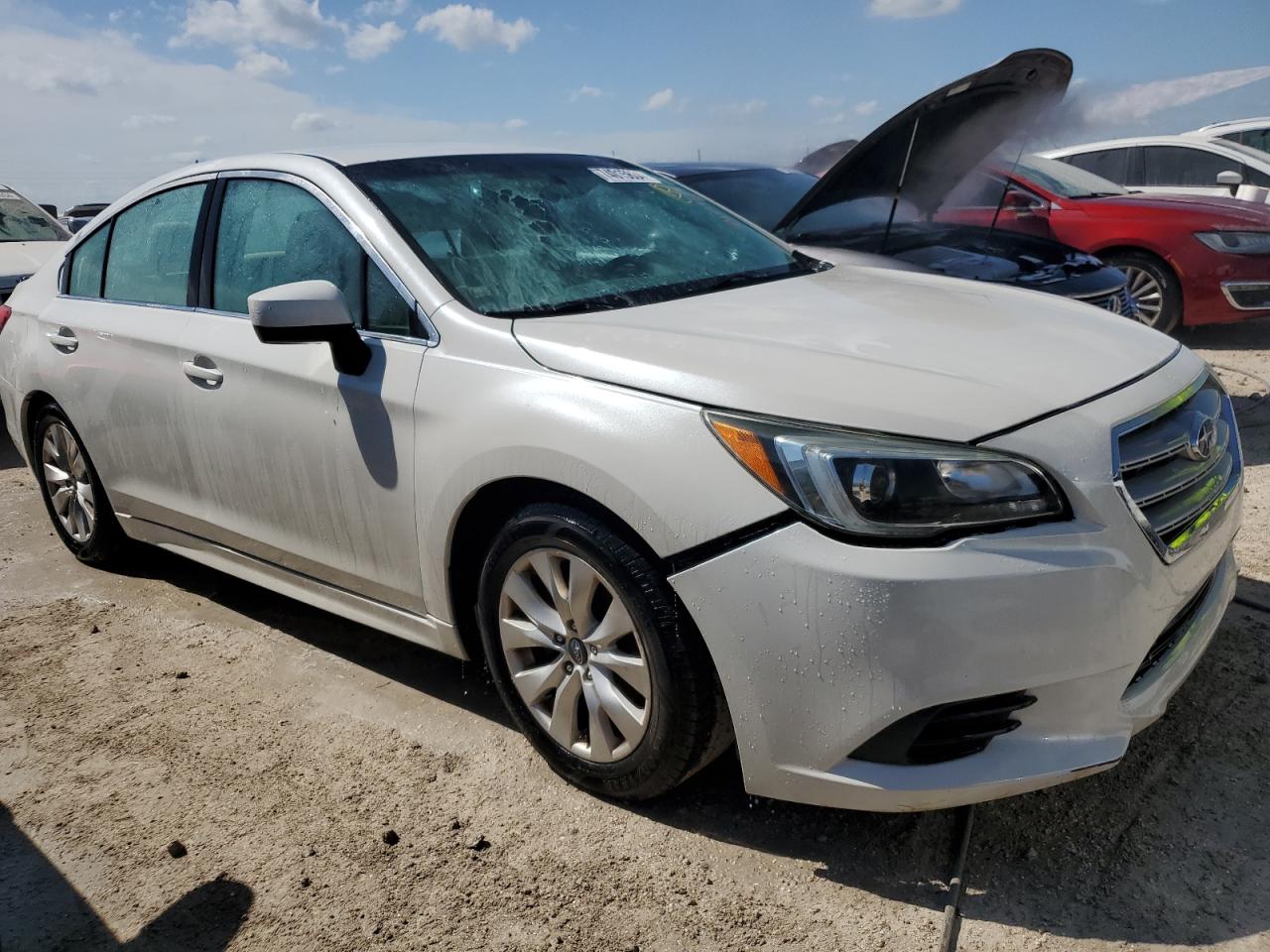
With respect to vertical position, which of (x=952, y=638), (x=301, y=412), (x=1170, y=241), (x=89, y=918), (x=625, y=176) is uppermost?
(x=625, y=176)

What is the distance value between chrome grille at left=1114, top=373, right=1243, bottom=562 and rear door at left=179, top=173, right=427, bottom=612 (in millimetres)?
1698

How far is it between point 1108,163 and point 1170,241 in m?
2.84

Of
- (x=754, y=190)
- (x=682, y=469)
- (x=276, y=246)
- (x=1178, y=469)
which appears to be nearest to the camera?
(x=682, y=469)

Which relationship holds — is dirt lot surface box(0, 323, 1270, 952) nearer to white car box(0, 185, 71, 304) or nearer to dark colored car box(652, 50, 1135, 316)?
dark colored car box(652, 50, 1135, 316)

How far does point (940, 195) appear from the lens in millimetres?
5648

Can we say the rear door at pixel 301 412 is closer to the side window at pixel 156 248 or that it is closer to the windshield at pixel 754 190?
the side window at pixel 156 248

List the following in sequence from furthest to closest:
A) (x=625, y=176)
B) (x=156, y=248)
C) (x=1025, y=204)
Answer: (x=1025, y=204), (x=156, y=248), (x=625, y=176)

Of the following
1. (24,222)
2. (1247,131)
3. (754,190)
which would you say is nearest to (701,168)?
(754,190)

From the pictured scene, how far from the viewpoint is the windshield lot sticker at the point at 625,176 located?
3689 millimetres

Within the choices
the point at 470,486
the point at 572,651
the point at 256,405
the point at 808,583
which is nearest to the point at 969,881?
the point at 808,583

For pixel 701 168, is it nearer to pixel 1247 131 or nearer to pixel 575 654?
pixel 575 654

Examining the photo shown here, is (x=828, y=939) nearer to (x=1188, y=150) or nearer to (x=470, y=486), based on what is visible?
(x=470, y=486)

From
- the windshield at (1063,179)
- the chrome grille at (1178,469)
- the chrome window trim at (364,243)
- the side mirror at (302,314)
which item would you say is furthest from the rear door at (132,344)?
the windshield at (1063,179)

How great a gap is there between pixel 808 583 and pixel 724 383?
0.47m
